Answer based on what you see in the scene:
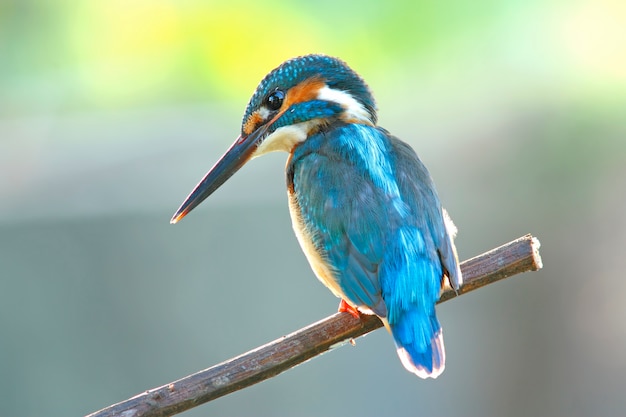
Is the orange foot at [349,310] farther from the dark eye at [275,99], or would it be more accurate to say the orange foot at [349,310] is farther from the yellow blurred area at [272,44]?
the yellow blurred area at [272,44]

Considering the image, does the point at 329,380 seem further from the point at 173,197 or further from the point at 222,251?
the point at 173,197

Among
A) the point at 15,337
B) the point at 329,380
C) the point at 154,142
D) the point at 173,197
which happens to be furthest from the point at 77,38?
the point at 329,380

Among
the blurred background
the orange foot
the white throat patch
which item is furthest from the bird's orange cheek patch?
the blurred background

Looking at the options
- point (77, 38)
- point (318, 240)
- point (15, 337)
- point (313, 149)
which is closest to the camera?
point (318, 240)

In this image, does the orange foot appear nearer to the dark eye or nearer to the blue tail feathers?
the blue tail feathers

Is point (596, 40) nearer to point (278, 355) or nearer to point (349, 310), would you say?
point (349, 310)

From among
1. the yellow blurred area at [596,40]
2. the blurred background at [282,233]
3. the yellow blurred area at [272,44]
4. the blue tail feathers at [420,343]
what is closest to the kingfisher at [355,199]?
the blue tail feathers at [420,343]

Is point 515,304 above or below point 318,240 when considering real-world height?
below
